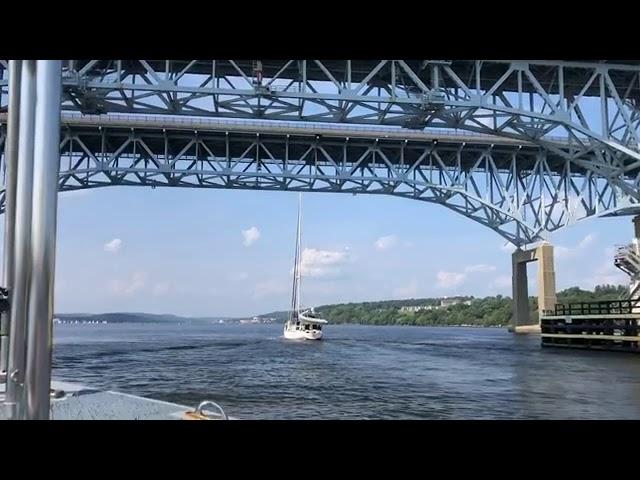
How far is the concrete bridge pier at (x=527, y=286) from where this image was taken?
142ft

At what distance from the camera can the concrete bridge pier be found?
142ft

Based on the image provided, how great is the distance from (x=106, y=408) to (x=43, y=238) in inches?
139

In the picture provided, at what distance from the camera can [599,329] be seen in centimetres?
3075

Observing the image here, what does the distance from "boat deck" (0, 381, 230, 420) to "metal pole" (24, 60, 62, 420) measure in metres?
2.51

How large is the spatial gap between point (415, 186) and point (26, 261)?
38.3 meters

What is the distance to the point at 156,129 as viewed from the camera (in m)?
36.7

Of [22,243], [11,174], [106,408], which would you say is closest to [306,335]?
[106,408]

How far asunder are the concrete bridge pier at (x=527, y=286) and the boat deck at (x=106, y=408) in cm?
3937

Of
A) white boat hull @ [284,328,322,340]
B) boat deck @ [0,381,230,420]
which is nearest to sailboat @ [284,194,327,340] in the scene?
white boat hull @ [284,328,322,340]

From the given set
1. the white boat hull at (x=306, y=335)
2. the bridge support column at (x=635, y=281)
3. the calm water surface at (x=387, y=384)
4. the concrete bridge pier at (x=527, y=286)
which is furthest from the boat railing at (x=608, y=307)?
the white boat hull at (x=306, y=335)

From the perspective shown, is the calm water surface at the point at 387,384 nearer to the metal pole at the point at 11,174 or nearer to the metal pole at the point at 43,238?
the metal pole at the point at 11,174
